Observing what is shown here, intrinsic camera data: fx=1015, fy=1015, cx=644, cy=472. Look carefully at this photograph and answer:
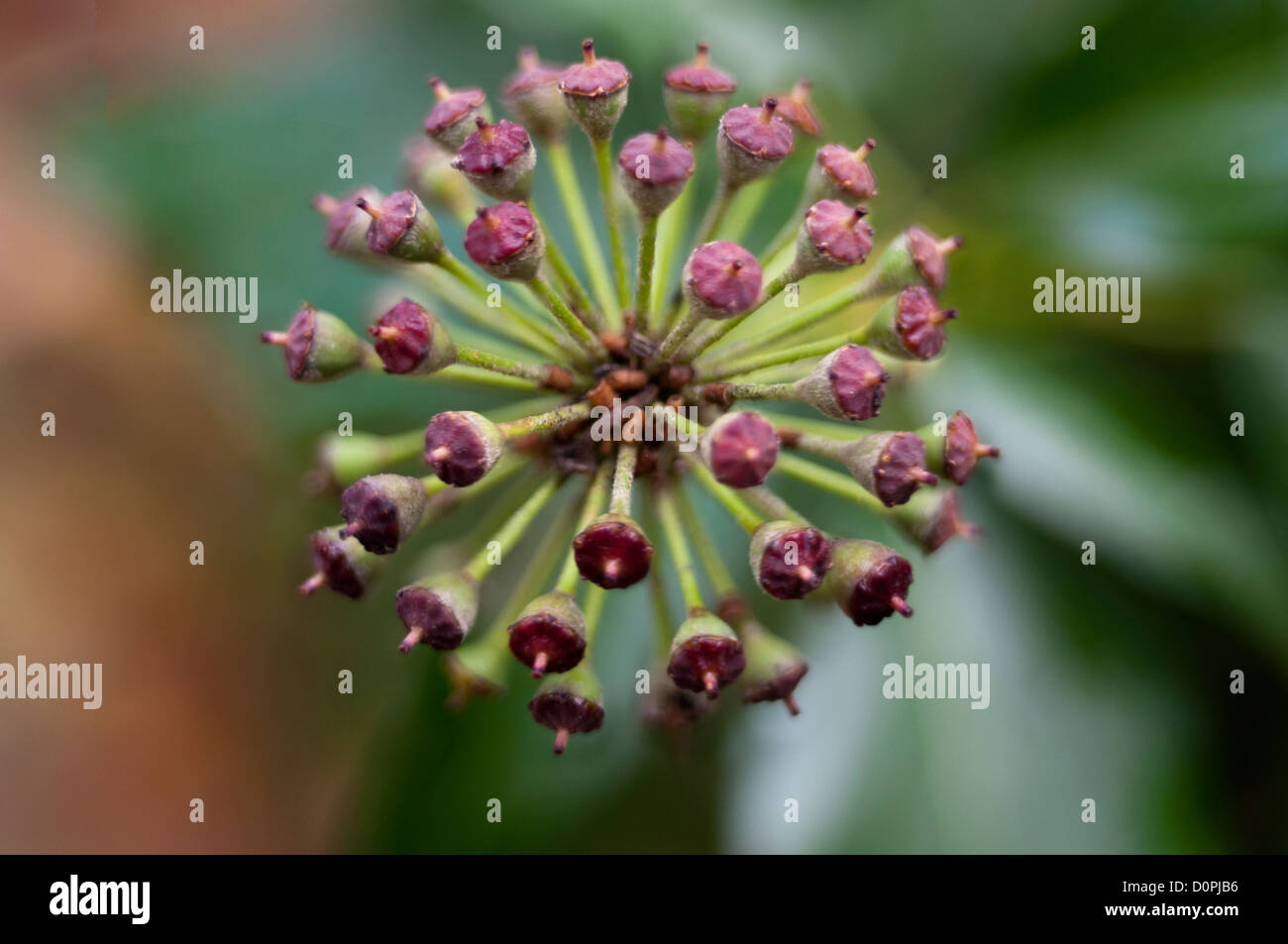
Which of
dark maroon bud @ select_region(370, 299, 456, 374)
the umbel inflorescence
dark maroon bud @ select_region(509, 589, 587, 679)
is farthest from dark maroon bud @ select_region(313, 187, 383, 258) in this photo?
dark maroon bud @ select_region(509, 589, 587, 679)

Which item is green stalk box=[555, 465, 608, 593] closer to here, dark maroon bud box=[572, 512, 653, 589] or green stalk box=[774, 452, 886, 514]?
dark maroon bud box=[572, 512, 653, 589]

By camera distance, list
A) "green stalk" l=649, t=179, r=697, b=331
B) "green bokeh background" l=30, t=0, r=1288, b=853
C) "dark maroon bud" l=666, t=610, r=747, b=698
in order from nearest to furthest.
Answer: "dark maroon bud" l=666, t=610, r=747, b=698
"green stalk" l=649, t=179, r=697, b=331
"green bokeh background" l=30, t=0, r=1288, b=853

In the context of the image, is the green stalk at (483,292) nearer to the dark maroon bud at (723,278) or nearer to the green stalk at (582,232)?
the green stalk at (582,232)

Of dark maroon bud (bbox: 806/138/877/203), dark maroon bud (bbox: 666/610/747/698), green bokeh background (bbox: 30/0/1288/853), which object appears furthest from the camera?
green bokeh background (bbox: 30/0/1288/853)

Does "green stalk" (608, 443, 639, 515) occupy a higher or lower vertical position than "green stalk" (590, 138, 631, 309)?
lower

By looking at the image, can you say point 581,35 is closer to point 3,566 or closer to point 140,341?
point 140,341

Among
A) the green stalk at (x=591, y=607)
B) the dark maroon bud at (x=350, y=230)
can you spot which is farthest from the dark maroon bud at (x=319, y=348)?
the green stalk at (x=591, y=607)
